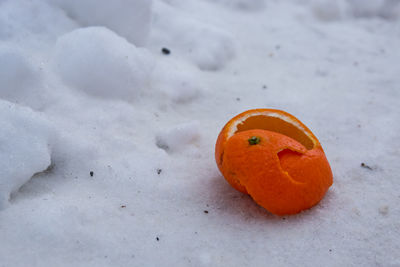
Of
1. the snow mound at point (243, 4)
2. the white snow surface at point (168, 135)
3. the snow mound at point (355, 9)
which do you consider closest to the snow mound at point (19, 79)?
the white snow surface at point (168, 135)

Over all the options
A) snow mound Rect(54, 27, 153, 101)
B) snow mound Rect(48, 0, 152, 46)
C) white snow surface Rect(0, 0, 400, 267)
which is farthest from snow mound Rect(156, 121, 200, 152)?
snow mound Rect(48, 0, 152, 46)

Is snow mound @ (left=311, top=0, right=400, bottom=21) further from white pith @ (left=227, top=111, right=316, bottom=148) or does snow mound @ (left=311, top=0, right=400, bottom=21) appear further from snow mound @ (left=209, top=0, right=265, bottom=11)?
white pith @ (left=227, top=111, right=316, bottom=148)

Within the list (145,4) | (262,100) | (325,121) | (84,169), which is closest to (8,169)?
(84,169)

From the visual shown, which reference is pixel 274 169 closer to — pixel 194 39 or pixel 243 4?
pixel 194 39

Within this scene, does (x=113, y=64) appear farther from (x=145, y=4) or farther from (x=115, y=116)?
(x=145, y=4)

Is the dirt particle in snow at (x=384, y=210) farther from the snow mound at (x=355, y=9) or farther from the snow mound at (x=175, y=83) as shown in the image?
the snow mound at (x=355, y=9)

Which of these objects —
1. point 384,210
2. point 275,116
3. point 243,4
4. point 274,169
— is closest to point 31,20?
Result: point 275,116
